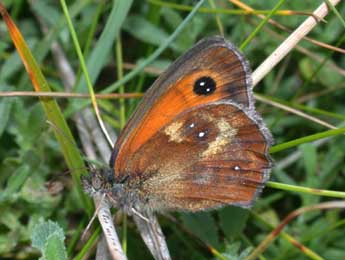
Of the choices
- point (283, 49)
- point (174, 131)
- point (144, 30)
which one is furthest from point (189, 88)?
point (144, 30)

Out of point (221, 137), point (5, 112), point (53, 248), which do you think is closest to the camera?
point (53, 248)

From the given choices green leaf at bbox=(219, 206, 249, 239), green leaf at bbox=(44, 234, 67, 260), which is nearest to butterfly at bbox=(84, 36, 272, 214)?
green leaf at bbox=(219, 206, 249, 239)

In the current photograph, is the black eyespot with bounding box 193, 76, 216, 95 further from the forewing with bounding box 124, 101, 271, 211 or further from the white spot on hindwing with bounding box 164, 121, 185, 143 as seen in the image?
the white spot on hindwing with bounding box 164, 121, 185, 143

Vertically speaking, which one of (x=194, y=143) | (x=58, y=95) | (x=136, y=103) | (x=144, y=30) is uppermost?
(x=144, y=30)

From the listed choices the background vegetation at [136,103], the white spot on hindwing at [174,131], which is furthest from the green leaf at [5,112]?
the white spot on hindwing at [174,131]

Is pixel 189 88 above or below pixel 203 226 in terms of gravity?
above

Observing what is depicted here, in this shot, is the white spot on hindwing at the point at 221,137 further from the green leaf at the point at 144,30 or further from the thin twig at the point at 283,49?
the green leaf at the point at 144,30

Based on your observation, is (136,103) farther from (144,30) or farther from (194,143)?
(194,143)
